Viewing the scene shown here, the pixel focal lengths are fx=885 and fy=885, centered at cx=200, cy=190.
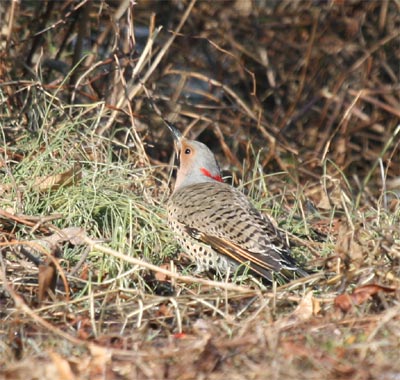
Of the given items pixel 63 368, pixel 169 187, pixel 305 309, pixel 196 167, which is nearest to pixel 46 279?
pixel 63 368

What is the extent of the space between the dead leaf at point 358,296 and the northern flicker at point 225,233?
58 centimetres

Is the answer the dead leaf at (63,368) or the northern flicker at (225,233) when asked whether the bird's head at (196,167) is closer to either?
the northern flicker at (225,233)

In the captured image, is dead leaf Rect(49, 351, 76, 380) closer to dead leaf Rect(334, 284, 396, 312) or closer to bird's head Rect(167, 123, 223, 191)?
dead leaf Rect(334, 284, 396, 312)

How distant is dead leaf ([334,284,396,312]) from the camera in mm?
3805

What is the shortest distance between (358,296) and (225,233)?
109 centimetres

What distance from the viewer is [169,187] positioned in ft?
20.0

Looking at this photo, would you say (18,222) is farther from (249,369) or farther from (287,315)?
(249,369)

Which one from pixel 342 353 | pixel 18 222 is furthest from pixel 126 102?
pixel 342 353

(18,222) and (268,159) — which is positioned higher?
(18,222)

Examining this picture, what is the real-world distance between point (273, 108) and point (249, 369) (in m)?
5.90

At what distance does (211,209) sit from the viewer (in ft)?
16.4

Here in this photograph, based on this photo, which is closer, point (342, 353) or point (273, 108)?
point (342, 353)

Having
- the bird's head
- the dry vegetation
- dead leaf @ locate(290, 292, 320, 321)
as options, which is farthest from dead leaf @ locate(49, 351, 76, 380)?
the bird's head

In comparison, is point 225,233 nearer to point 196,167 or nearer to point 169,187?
point 196,167
